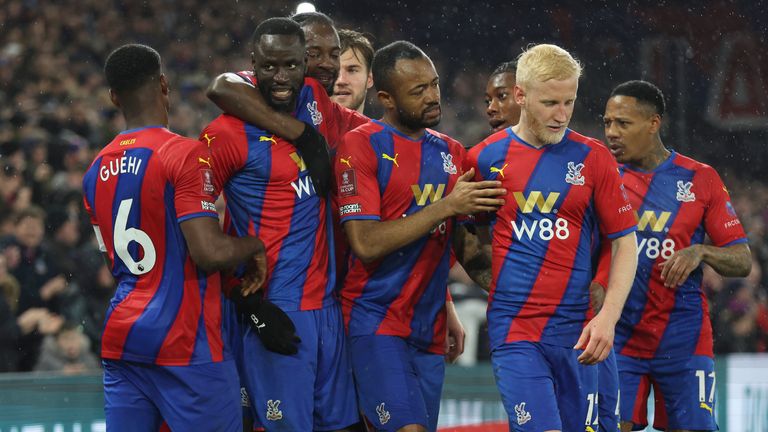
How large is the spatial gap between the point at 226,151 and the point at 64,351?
5.74 m

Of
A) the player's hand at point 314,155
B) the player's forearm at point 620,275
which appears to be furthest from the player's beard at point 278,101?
the player's forearm at point 620,275

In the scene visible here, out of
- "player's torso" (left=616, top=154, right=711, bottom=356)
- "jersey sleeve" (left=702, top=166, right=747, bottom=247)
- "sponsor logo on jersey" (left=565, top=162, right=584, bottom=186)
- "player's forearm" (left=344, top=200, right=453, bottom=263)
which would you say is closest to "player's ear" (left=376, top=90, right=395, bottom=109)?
"player's forearm" (left=344, top=200, right=453, bottom=263)

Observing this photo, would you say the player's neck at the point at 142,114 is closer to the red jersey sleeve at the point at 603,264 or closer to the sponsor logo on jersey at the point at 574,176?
the sponsor logo on jersey at the point at 574,176

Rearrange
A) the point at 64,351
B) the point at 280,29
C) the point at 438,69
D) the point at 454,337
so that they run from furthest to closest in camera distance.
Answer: the point at 438,69
the point at 64,351
the point at 454,337
the point at 280,29

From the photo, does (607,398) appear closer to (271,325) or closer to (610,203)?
(610,203)

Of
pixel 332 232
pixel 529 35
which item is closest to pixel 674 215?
pixel 332 232

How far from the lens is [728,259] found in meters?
5.57

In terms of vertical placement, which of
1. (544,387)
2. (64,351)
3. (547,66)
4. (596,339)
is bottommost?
(64,351)

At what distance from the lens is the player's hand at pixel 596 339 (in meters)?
4.16

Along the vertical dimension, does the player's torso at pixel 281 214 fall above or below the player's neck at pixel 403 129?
below

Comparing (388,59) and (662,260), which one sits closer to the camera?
(388,59)

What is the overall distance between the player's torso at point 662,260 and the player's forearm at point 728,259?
16cm

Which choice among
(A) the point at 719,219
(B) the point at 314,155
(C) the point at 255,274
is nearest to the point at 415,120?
(B) the point at 314,155

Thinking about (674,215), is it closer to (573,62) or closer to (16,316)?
(573,62)
